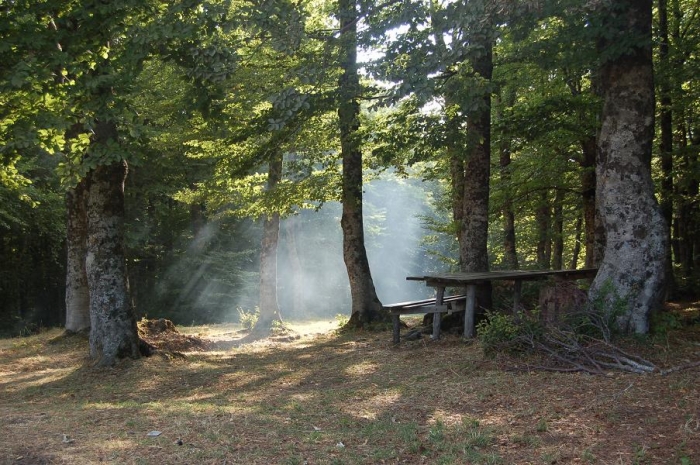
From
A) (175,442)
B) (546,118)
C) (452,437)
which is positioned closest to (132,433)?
(175,442)

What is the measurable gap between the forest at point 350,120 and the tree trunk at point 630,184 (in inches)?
1.1

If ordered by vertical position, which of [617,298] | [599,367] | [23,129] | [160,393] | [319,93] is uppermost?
[319,93]

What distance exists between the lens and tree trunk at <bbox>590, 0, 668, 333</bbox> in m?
7.83

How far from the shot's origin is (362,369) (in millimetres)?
9344

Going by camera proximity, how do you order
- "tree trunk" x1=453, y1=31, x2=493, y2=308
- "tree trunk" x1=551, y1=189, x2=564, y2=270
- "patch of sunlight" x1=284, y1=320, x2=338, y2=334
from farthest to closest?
"tree trunk" x1=551, y1=189, x2=564, y2=270 → "patch of sunlight" x1=284, y1=320, x2=338, y2=334 → "tree trunk" x1=453, y1=31, x2=493, y2=308

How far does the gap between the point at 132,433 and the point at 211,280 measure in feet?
82.1

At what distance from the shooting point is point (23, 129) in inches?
309

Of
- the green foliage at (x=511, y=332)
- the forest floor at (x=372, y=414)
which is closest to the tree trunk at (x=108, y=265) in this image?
the forest floor at (x=372, y=414)

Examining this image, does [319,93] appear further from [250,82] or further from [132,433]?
[132,433]

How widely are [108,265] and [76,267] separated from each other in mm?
4740

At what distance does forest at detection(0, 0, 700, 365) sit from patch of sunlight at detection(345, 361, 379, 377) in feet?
10.7

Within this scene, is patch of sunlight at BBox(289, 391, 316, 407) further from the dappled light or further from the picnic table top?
the picnic table top

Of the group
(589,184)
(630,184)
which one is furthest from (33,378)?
(589,184)

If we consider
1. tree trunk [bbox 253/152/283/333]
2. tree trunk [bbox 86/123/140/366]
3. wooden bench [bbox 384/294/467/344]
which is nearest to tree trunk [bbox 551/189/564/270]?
wooden bench [bbox 384/294/467/344]
